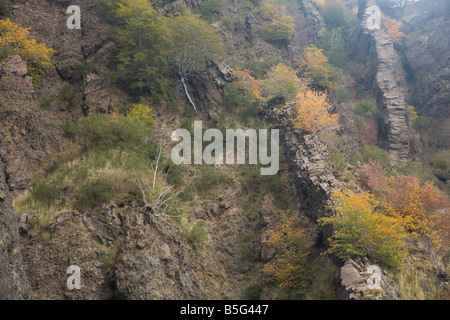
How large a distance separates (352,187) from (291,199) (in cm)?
348

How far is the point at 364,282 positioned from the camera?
28.9 feet

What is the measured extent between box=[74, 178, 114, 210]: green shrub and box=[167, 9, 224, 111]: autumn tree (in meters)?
12.4

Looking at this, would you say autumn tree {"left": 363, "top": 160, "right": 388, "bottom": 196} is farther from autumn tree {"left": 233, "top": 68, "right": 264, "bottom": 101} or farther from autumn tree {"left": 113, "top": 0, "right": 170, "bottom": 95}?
autumn tree {"left": 113, "top": 0, "right": 170, "bottom": 95}

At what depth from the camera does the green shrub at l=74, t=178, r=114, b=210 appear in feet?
37.7

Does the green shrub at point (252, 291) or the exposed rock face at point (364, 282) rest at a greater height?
the exposed rock face at point (364, 282)

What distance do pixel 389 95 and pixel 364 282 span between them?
91.4 ft

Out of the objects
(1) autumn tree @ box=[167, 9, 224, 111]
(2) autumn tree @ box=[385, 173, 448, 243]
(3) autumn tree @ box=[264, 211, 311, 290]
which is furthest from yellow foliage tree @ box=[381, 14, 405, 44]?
(3) autumn tree @ box=[264, 211, 311, 290]

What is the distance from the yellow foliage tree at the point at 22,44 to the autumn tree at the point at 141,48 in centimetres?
485

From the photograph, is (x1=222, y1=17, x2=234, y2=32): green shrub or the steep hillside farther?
(x1=222, y1=17, x2=234, y2=32): green shrub

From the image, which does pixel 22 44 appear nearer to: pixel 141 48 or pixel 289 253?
pixel 141 48

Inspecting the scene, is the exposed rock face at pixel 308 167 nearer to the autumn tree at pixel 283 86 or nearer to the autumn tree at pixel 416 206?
the autumn tree at pixel 283 86

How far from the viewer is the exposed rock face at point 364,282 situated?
8.30 metres

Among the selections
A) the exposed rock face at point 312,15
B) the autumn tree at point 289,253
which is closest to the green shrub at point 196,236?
the autumn tree at point 289,253
